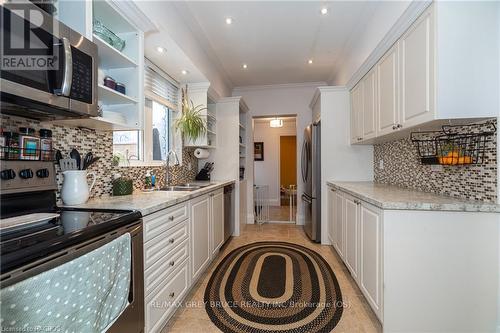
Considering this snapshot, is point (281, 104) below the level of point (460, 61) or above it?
above

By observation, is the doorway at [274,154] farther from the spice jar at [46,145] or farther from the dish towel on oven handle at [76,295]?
the dish towel on oven handle at [76,295]

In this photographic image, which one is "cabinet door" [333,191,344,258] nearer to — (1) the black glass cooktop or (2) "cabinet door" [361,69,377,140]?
(2) "cabinet door" [361,69,377,140]

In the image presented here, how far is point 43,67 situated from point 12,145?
451mm

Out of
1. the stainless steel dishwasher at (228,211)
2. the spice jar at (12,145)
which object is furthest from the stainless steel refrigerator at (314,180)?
the spice jar at (12,145)

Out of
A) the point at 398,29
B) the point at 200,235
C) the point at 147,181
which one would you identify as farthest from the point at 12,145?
the point at 398,29

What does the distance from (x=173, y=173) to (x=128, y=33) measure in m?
1.63

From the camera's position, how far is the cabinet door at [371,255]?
5.20 ft

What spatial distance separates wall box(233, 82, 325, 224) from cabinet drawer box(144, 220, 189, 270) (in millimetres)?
2901

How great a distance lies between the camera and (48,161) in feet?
4.45

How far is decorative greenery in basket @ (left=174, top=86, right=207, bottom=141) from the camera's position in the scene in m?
2.91

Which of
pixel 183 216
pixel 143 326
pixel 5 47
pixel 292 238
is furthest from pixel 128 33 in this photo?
pixel 292 238

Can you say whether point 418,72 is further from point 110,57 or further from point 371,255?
point 110,57

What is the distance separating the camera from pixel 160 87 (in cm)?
276

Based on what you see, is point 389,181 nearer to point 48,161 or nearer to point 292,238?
point 292,238
